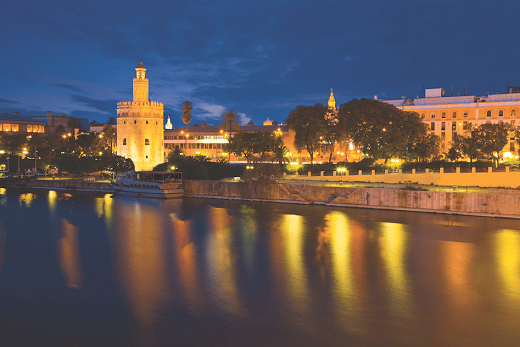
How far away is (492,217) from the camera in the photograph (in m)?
33.3

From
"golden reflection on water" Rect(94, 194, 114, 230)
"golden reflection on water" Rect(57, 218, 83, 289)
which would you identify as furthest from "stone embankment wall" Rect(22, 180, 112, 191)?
"golden reflection on water" Rect(57, 218, 83, 289)

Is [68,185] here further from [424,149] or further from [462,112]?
[462,112]

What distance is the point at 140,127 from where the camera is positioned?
2862 inches

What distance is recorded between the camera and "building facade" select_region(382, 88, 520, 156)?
71250 mm

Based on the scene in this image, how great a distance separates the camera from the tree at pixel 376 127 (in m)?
53.4

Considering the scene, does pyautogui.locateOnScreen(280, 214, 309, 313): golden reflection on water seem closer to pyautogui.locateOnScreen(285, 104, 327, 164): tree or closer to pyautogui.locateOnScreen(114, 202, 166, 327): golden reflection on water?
pyautogui.locateOnScreen(114, 202, 166, 327): golden reflection on water

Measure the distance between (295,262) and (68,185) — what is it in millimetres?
49487

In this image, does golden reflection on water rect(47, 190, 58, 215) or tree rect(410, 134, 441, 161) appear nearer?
golden reflection on water rect(47, 190, 58, 215)

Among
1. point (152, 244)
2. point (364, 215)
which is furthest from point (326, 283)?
point (364, 215)

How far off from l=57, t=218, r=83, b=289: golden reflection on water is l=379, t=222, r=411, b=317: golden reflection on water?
13.4m

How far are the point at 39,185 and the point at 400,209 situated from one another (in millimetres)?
52888

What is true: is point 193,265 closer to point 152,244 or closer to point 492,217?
point 152,244

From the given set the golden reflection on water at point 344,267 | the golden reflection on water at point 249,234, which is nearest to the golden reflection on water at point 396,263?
the golden reflection on water at point 344,267

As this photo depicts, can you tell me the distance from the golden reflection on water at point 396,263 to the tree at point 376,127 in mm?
23813
